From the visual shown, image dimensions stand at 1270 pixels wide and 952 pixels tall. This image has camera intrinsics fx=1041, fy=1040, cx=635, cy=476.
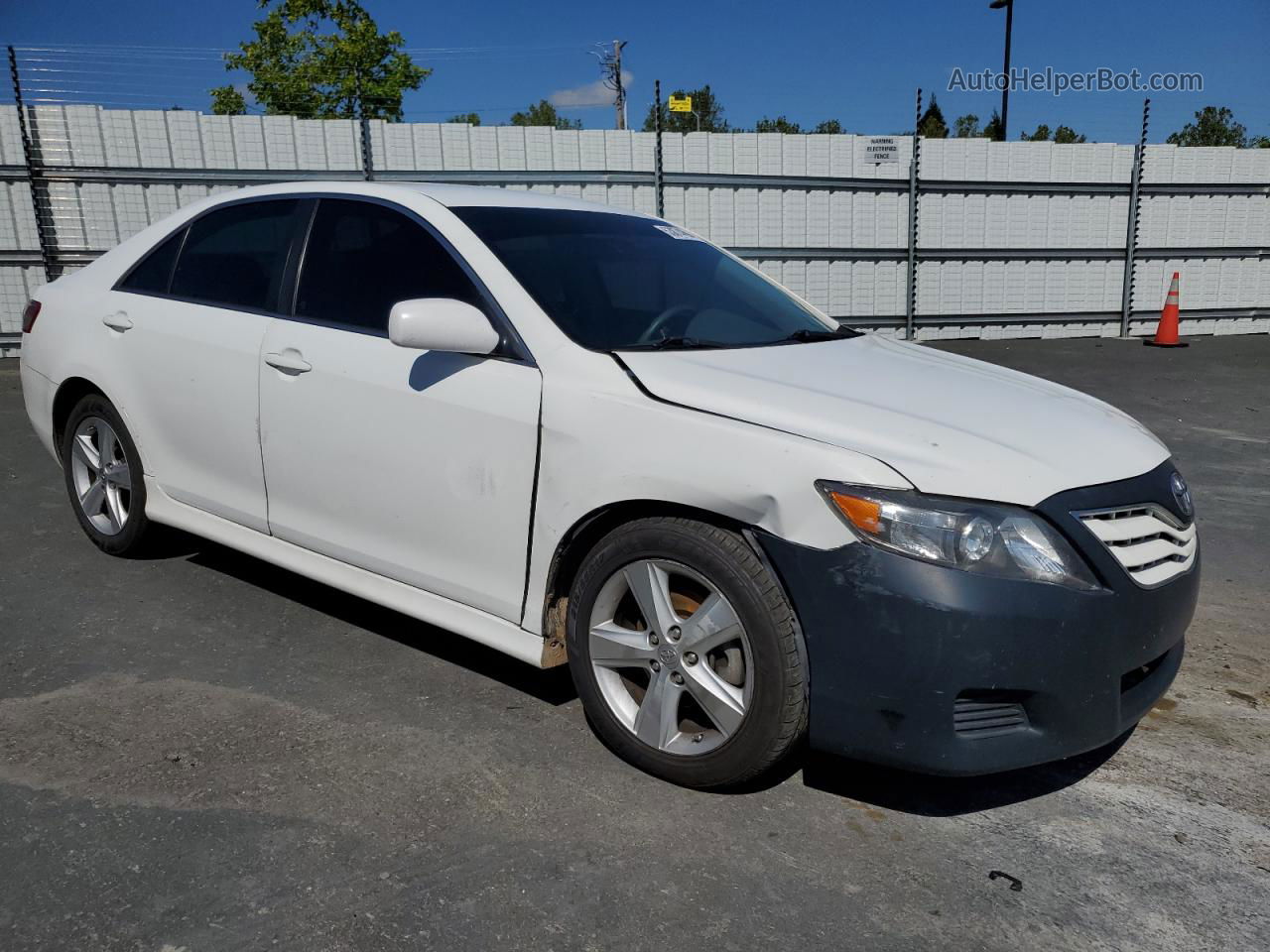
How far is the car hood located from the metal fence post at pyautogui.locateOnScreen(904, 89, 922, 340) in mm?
10628

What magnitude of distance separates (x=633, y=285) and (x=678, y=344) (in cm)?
45

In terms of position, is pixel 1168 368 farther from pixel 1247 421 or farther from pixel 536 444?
pixel 536 444

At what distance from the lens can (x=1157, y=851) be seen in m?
2.51

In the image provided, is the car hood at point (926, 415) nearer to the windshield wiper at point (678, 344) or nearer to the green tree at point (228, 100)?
the windshield wiper at point (678, 344)

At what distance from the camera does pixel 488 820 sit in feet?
8.45

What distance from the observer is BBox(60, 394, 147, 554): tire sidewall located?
13.7 feet

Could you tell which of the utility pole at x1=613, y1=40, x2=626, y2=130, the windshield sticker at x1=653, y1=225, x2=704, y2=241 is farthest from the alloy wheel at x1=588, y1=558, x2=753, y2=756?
the utility pole at x1=613, y1=40, x2=626, y2=130

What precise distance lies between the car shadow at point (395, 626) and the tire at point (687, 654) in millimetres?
502

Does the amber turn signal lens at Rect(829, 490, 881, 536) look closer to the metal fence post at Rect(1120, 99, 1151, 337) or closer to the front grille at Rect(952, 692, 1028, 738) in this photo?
the front grille at Rect(952, 692, 1028, 738)

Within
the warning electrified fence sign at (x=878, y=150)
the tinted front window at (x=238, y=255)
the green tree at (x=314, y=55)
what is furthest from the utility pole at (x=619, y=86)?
the tinted front window at (x=238, y=255)

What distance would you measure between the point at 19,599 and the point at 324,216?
6.43ft

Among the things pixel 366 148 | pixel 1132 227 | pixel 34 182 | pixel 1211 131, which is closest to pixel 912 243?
pixel 1132 227

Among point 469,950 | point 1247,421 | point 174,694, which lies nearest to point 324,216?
point 174,694

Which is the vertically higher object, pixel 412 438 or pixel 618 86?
pixel 618 86
